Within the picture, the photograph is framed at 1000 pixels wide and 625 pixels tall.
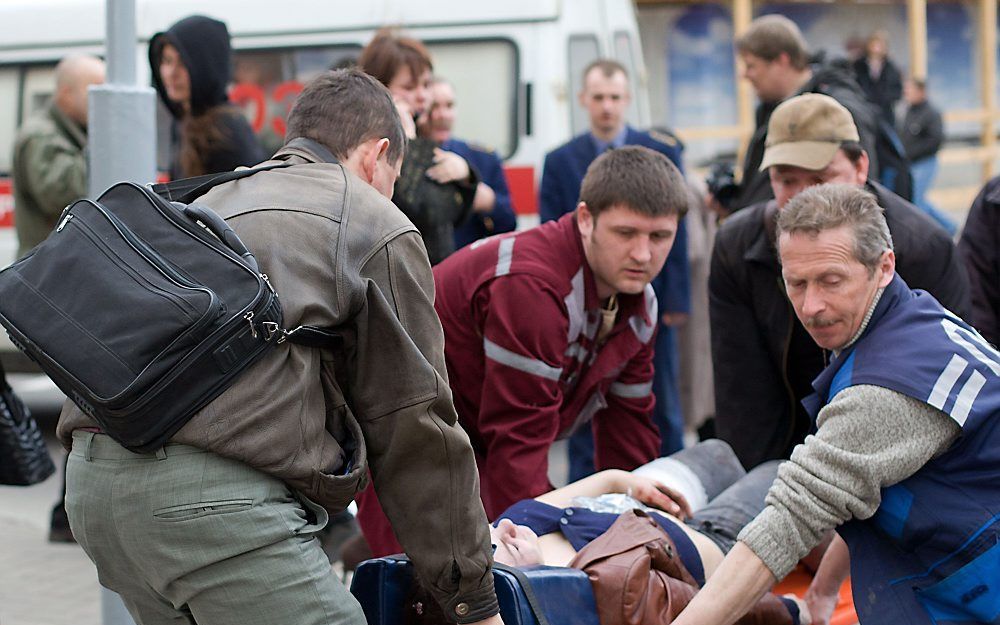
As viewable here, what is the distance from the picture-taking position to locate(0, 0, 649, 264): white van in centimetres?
779

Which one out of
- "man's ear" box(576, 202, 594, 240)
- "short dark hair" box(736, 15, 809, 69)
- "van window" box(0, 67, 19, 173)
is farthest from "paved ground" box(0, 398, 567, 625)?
"short dark hair" box(736, 15, 809, 69)

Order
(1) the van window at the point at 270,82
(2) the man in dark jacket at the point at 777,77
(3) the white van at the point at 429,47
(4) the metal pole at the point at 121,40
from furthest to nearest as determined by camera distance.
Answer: (1) the van window at the point at 270,82 → (3) the white van at the point at 429,47 → (2) the man in dark jacket at the point at 777,77 → (4) the metal pole at the point at 121,40

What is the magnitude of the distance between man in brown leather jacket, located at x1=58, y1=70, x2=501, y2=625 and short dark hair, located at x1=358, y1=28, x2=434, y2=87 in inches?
93.9

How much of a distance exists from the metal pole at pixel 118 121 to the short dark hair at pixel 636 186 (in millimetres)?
1264

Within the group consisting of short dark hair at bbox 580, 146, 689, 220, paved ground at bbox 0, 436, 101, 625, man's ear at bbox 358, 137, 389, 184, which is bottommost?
paved ground at bbox 0, 436, 101, 625

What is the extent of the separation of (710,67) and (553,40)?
8.11m

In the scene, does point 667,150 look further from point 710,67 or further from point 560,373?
point 710,67

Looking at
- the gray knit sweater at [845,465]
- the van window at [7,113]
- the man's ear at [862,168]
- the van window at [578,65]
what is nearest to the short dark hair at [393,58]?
the man's ear at [862,168]

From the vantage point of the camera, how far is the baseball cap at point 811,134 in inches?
159

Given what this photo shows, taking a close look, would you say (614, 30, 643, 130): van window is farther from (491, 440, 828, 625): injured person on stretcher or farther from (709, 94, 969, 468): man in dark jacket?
(491, 440, 828, 625): injured person on stretcher

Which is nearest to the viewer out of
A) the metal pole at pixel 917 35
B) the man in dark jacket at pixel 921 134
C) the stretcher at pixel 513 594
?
the stretcher at pixel 513 594

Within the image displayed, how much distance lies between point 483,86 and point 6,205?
3338mm

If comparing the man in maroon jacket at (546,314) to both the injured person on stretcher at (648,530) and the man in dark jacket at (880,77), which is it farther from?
the man in dark jacket at (880,77)

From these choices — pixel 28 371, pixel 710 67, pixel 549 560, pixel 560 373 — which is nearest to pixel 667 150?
pixel 560 373
